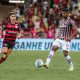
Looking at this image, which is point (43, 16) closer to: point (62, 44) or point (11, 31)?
point (11, 31)

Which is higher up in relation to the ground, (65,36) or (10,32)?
(65,36)

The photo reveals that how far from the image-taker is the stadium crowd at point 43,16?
1184 inches

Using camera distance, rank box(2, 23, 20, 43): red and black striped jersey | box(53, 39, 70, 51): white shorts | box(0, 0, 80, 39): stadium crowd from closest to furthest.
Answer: box(53, 39, 70, 51): white shorts → box(2, 23, 20, 43): red and black striped jersey → box(0, 0, 80, 39): stadium crowd

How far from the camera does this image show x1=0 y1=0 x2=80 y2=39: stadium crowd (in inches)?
1184

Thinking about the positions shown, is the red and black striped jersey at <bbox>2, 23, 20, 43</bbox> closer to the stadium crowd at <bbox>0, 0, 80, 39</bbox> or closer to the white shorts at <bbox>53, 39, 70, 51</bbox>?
the white shorts at <bbox>53, 39, 70, 51</bbox>

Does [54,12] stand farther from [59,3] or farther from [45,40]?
[45,40]

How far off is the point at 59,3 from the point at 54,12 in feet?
3.32

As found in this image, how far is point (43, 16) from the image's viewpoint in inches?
1257

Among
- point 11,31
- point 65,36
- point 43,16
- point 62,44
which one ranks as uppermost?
point 65,36

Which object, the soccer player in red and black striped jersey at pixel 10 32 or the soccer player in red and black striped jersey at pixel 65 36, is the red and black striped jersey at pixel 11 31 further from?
the soccer player in red and black striped jersey at pixel 65 36

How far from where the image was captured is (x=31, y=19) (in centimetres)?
3128

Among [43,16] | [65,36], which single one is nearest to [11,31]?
[65,36]

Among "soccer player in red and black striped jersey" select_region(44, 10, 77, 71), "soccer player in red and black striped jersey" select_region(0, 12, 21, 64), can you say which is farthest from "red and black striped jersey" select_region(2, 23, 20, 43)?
"soccer player in red and black striped jersey" select_region(44, 10, 77, 71)

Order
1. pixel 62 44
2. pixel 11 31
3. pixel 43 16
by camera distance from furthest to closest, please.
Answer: pixel 43 16 < pixel 11 31 < pixel 62 44
